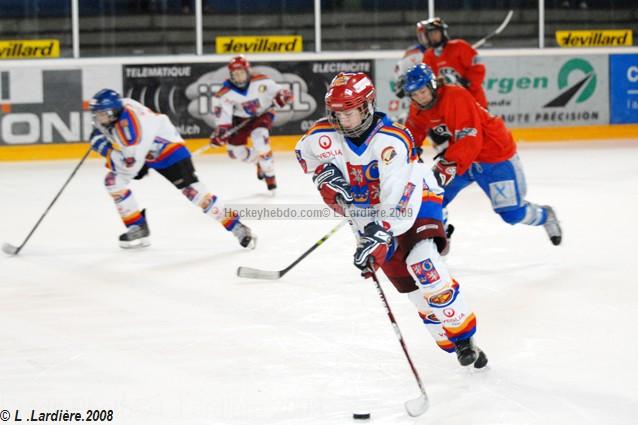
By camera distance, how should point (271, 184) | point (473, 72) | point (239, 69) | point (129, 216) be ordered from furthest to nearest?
point (239, 69), point (271, 184), point (473, 72), point (129, 216)

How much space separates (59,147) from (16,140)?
376 millimetres

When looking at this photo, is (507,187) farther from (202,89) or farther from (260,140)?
(202,89)

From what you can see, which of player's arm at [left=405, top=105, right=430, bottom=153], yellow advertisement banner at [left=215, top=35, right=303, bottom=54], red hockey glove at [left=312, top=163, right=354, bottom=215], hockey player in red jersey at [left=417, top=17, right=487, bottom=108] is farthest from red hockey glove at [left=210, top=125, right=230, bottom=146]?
red hockey glove at [left=312, top=163, right=354, bottom=215]

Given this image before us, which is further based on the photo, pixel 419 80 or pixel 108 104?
pixel 108 104

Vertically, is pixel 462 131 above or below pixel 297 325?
above

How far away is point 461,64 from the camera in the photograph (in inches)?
272

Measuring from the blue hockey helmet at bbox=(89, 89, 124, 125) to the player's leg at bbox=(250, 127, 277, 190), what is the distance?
218 centimetres

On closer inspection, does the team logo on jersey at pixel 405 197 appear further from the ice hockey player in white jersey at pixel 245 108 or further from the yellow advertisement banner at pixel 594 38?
the yellow advertisement banner at pixel 594 38

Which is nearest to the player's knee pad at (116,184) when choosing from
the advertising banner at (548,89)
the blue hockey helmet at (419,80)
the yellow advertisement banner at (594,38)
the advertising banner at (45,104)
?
the blue hockey helmet at (419,80)

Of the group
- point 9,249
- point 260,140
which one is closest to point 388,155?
point 9,249

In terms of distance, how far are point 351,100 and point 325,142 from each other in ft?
0.68

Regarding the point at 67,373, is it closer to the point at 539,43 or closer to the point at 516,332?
the point at 516,332

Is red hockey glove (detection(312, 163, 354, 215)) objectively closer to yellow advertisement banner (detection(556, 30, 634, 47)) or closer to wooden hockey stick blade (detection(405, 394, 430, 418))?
wooden hockey stick blade (detection(405, 394, 430, 418))

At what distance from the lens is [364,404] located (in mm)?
2887
